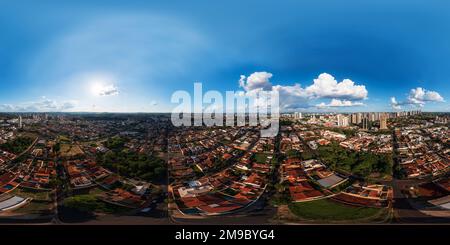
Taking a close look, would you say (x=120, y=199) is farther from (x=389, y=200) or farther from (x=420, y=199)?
(x=420, y=199)

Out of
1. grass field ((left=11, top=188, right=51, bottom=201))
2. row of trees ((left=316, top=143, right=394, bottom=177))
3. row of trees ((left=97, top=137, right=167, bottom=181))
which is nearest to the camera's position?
grass field ((left=11, top=188, right=51, bottom=201))

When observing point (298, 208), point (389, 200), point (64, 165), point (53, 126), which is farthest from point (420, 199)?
point (53, 126)

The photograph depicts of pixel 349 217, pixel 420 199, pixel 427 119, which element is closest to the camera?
pixel 349 217

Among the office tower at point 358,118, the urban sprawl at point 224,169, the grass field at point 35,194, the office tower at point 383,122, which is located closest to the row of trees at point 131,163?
the urban sprawl at point 224,169

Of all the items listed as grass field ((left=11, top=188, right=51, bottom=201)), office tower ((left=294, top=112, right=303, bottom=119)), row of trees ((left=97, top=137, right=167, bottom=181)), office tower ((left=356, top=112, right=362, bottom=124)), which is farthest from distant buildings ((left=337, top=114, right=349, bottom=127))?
grass field ((left=11, top=188, right=51, bottom=201))

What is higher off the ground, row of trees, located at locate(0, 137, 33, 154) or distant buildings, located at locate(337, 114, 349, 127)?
distant buildings, located at locate(337, 114, 349, 127)

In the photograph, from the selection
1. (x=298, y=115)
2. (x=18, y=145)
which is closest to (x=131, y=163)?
(x=18, y=145)

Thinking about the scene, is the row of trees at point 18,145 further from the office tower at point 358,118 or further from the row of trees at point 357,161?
the office tower at point 358,118

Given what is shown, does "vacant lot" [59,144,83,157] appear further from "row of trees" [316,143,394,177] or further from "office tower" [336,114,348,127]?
"office tower" [336,114,348,127]

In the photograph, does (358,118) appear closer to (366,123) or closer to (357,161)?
(366,123)
